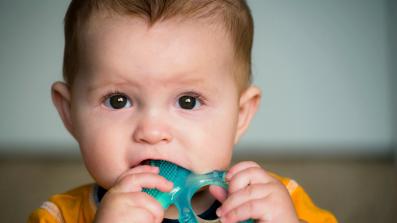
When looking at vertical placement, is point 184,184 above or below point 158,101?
below

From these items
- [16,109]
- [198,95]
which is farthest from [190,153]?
[16,109]

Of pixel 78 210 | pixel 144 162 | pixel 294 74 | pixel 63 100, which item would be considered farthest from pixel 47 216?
pixel 294 74

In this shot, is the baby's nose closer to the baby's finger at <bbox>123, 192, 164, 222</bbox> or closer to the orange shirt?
the baby's finger at <bbox>123, 192, 164, 222</bbox>

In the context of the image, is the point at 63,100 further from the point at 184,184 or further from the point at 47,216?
the point at 184,184

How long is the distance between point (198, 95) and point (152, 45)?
114 millimetres

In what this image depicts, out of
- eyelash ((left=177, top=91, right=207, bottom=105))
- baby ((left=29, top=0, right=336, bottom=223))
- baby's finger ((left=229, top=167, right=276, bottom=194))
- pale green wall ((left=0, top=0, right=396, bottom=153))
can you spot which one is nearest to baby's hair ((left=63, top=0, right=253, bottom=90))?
baby ((left=29, top=0, right=336, bottom=223))

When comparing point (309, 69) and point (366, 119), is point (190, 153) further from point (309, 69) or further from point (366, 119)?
point (366, 119)

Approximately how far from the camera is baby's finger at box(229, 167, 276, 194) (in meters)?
0.89

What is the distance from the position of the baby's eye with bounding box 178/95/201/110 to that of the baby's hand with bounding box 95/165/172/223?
0.13 m

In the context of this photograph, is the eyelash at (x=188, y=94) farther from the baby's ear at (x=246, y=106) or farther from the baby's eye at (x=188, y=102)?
the baby's ear at (x=246, y=106)

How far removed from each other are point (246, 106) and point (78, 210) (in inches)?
15.9

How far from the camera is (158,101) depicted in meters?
0.94

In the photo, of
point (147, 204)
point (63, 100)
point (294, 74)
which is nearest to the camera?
point (147, 204)

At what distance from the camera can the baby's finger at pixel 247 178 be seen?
89 centimetres
